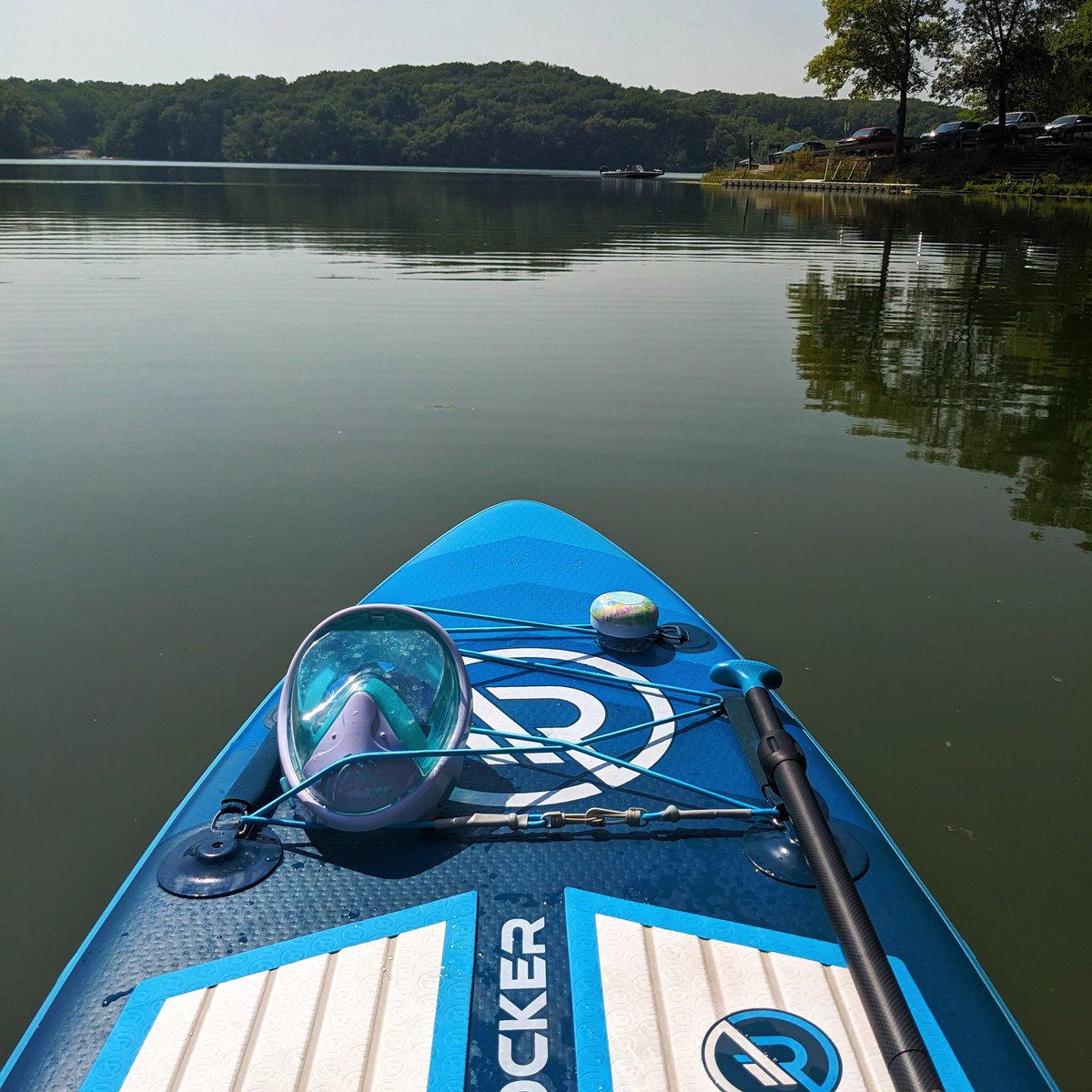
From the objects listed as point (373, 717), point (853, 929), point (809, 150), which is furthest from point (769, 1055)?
point (809, 150)

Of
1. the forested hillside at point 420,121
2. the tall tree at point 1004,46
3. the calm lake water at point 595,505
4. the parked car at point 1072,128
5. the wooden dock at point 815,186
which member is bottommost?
the calm lake water at point 595,505

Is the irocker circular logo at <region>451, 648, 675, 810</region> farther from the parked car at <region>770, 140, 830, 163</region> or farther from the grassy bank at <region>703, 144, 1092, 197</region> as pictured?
the parked car at <region>770, 140, 830, 163</region>

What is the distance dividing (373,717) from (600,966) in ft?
3.30

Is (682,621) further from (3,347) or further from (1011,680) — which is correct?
(3,347)

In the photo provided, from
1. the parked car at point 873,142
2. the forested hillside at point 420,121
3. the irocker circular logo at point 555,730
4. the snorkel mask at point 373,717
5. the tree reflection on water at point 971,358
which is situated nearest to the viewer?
the snorkel mask at point 373,717

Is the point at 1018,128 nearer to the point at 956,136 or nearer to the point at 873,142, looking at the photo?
the point at 956,136

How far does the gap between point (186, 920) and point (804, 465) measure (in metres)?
6.10

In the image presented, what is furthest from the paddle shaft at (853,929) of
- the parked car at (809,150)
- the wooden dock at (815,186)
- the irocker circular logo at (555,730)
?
the parked car at (809,150)

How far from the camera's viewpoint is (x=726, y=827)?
284 centimetres

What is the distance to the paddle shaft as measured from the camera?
183cm

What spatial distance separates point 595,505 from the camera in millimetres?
6617

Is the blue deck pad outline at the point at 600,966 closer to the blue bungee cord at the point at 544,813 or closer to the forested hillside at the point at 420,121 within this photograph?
the blue bungee cord at the point at 544,813

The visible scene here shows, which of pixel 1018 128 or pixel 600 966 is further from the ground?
pixel 1018 128

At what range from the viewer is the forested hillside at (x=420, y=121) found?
117312mm
